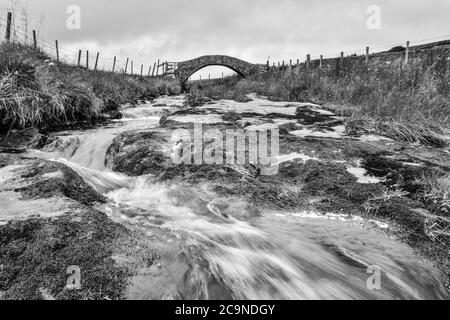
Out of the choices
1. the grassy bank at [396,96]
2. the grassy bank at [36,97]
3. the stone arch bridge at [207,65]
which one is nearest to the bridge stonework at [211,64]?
the stone arch bridge at [207,65]

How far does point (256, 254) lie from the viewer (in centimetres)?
225

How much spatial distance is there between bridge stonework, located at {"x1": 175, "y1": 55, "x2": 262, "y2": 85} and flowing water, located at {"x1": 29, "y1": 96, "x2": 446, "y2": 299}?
29013 mm

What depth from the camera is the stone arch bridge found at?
31.3 m

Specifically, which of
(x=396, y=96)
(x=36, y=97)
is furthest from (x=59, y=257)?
(x=396, y=96)

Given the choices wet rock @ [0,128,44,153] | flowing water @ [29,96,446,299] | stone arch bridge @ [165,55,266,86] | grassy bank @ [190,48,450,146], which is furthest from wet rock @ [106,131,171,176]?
stone arch bridge @ [165,55,266,86]

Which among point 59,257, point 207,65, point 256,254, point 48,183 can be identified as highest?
point 207,65

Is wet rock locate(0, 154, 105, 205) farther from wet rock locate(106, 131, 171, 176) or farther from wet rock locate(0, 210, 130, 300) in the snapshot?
wet rock locate(106, 131, 171, 176)

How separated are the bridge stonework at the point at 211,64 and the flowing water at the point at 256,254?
29.0 m

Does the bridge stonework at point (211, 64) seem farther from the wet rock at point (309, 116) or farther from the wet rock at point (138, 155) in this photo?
the wet rock at point (138, 155)

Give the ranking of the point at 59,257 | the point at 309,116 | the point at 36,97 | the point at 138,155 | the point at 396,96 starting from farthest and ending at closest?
the point at 309,116
the point at 36,97
the point at 396,96
the point at 138,155
the point at 59,257

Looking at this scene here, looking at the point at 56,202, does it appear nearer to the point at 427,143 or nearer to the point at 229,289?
the point at 229,289

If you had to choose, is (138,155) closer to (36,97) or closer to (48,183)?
(48,183)

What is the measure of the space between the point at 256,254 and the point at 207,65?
33.1m
